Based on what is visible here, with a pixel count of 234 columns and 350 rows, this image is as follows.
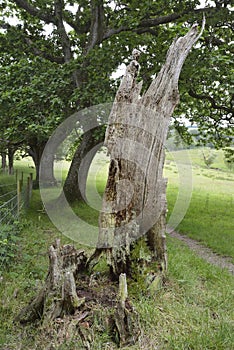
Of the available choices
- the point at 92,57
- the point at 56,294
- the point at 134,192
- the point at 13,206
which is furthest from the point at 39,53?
the point at 56,294

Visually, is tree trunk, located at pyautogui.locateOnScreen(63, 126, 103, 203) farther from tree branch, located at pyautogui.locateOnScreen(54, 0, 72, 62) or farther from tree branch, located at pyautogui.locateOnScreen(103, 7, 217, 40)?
tree branch, located at pyautogui.locateOnScreen(103, 7, 217, 40)

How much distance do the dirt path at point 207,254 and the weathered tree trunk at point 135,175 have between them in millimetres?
3387

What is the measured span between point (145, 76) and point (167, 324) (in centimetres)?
898

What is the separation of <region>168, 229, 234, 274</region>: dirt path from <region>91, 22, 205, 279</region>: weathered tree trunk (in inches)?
133

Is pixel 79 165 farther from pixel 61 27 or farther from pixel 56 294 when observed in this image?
pixel 56 294

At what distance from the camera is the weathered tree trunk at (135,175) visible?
509 cm

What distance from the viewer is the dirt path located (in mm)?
8141

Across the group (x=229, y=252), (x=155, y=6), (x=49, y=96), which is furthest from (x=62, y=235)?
(x=155, y=6)

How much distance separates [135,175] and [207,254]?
5.10 m

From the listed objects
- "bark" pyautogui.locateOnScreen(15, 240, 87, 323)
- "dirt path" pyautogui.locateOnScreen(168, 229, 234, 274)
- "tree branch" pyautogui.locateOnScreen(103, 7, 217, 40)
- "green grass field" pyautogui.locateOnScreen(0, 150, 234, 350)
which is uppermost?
"tree branch" pyautogui.locateOnScreen(103, 7, 217, 40)

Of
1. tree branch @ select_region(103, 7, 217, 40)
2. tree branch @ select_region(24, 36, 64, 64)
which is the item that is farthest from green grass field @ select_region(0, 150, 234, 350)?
tree branch @ select_region(24, 36, 64, 64)

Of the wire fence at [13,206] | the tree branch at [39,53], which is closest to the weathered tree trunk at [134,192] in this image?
the wire fence at [13,206]

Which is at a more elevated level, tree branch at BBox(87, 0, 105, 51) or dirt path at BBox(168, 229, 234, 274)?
tree branch at BBox(87, 0, 105, 51)

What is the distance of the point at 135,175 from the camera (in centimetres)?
523
